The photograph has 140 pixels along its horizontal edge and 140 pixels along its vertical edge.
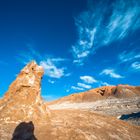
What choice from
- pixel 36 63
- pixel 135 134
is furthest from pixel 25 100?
pixel 135 134

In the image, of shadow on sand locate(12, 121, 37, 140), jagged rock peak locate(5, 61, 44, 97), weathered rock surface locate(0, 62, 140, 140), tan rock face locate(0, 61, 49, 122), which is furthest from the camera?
jagged rock peak locate(5, 61, 44, 97)

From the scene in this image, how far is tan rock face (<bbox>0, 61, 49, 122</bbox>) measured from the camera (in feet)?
48.5

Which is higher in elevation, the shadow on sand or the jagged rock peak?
the jagged rock peak

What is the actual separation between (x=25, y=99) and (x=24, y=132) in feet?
9.31

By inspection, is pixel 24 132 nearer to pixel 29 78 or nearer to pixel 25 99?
pixel 25 99

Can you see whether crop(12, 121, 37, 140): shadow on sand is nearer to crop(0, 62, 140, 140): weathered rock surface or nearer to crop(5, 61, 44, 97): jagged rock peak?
crop(0, 62, 140, 140): weathered rock surface

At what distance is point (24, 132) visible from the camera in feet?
44.0

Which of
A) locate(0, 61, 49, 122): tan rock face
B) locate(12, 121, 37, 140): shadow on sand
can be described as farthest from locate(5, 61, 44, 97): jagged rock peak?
locate(12, 121, 37, 140): shadow on sand

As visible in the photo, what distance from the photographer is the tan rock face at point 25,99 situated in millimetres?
14773

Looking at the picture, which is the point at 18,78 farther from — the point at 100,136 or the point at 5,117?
the point at 100,136

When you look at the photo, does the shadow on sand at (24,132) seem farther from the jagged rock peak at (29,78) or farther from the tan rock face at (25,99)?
the jagged rock peak at (29,78)

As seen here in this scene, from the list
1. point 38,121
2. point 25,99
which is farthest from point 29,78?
point 38,121

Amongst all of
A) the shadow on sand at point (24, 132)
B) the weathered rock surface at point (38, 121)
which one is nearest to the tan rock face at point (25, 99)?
the weathered rock surface at point (38, 121)

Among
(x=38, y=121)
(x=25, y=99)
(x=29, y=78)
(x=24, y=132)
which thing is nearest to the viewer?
(x=24, y=132)
